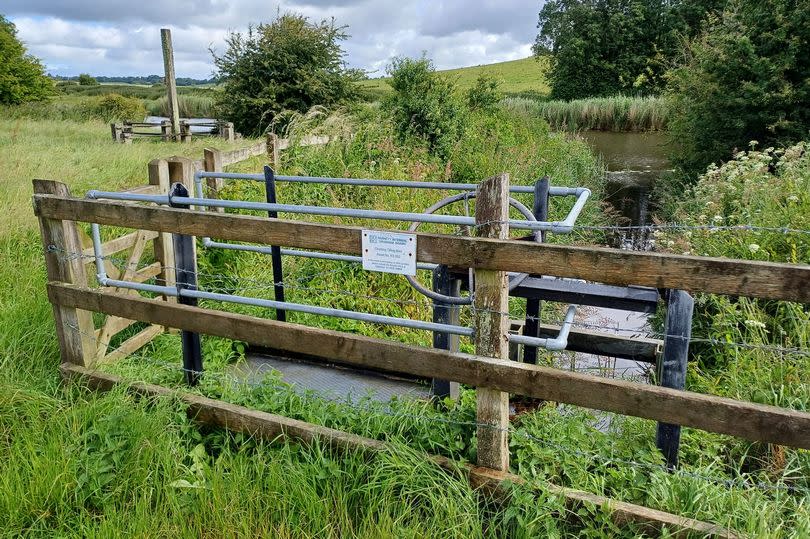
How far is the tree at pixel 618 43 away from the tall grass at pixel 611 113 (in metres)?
13.4

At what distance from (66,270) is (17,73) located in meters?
27.5

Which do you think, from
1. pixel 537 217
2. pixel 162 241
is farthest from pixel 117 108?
pixel 537 217

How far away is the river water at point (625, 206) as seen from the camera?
222 inches

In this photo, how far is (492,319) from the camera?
101 inches

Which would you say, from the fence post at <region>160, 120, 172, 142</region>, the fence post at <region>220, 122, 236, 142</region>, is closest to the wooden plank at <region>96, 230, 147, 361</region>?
the fence post at <region>220, 122, 236, 142</region>

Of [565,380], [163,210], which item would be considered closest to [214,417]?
[163,210]

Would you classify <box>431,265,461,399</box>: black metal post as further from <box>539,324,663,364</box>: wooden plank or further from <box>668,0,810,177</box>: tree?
<box>668,0,810,177</box>: tree

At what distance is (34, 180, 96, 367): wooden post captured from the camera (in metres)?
3.51

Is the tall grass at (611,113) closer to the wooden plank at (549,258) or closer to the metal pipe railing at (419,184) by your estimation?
the metal pipe railing at (419,184)

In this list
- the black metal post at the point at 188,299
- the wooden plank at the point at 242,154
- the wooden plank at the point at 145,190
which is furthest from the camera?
the wooden plank at the point at 242,154

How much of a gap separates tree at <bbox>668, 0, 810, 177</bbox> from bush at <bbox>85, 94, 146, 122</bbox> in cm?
2113

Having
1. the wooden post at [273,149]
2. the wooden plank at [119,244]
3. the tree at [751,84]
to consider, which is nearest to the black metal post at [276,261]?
the wooden plank at [119,244]

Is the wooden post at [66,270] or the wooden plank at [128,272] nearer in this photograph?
the wooden post at [66,270]

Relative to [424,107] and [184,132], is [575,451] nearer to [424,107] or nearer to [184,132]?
[424,107]
